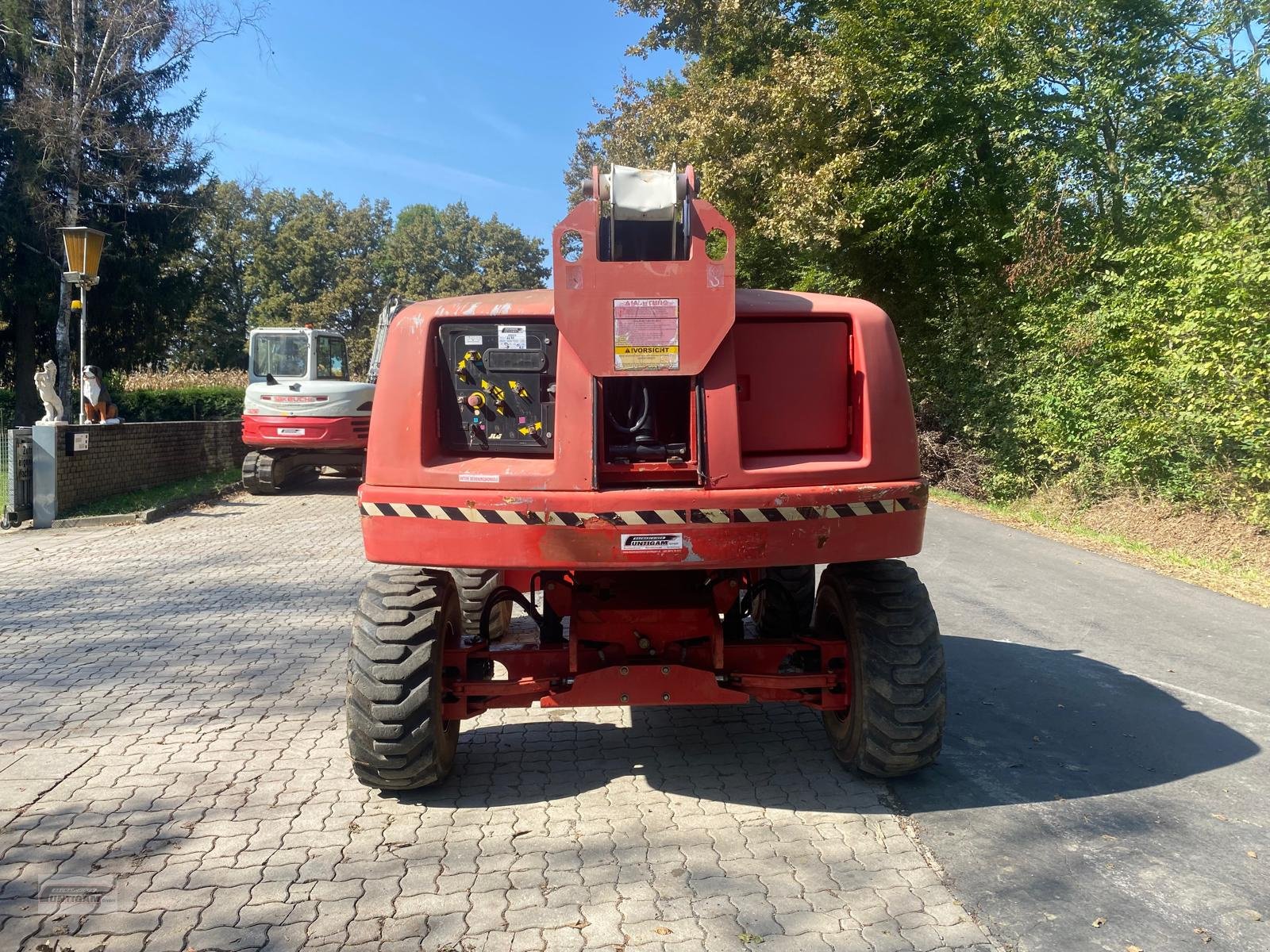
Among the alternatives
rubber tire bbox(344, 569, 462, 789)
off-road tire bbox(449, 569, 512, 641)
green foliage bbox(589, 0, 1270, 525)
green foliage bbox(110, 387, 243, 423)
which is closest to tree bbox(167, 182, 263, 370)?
green foliage bbox(110, 387, 243, 423)

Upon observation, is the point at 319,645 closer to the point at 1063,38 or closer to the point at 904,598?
the point at 904,598

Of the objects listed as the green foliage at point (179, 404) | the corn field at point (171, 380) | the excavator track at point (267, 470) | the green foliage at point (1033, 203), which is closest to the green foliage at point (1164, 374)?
the green foliage at point (1033, 203)

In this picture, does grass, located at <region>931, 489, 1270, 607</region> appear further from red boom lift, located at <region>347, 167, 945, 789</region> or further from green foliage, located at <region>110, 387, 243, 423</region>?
green foliage, located at <region>110, 387, 243, 423</region>

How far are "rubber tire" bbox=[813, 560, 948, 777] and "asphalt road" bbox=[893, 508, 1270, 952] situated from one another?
0.92ft

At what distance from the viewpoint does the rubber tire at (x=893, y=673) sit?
404 centimetres

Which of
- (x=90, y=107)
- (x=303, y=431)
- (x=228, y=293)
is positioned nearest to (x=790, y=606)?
(x=303, y=431)

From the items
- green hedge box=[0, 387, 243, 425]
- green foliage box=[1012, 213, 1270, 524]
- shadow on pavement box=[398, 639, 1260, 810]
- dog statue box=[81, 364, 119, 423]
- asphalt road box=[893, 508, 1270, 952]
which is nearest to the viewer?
asphalt road box=[893, 508, 1270, 952]

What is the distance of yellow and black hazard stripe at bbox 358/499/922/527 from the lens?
3539 mm

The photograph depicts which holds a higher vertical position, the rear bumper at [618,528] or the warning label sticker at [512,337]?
the warning label sticker at [512,337]

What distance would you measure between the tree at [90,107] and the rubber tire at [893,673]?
20.3 meters

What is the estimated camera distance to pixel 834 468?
375cm

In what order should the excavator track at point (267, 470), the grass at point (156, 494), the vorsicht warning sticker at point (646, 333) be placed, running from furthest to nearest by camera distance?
1. the excavator track at point (267, 470)
2. the grass at point (156, 494)
3. the vorsicht warning sticker at point (646, 333)

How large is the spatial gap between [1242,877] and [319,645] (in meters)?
5.57

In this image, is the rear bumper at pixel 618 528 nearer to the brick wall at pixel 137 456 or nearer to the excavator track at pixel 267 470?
the brick wall at pixel 137 456
